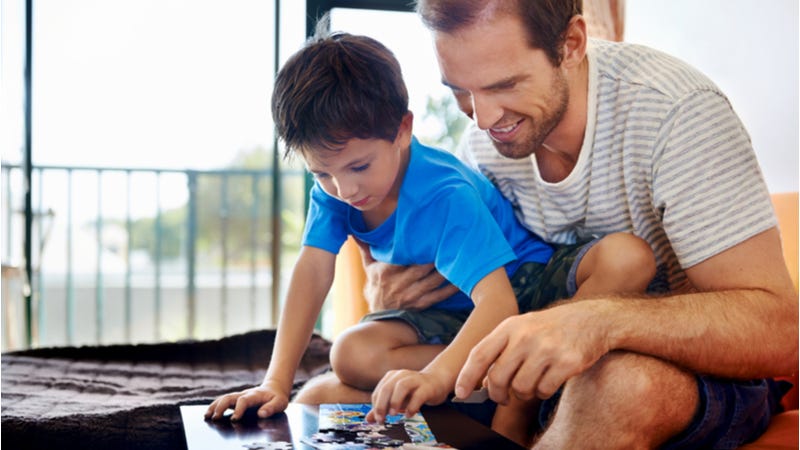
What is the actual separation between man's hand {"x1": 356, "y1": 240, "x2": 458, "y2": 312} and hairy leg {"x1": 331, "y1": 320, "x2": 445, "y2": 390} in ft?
0.26

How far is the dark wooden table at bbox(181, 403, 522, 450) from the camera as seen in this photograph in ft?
3.81

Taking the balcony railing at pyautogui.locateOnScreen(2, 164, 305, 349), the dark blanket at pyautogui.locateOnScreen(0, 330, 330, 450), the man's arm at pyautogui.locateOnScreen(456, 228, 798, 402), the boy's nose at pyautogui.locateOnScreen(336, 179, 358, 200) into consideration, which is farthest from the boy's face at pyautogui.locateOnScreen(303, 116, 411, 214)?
the balcony railing at pyautogui.locateOnScreen(2, 164, 305, 349)

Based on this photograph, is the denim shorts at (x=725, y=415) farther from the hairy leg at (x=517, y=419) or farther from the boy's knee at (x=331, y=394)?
the boy's knee at (x=331, y=394)

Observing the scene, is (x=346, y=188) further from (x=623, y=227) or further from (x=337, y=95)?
(x=623, y=227)

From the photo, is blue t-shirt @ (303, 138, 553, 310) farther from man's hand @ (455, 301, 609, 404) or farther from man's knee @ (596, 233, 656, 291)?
man's hand @ (455, 301, 609, 404)

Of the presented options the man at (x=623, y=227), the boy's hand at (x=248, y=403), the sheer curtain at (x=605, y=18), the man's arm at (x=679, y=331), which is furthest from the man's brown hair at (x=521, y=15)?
the sheer curtain at (x=605, y=18)

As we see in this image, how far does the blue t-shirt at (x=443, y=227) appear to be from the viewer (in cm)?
152

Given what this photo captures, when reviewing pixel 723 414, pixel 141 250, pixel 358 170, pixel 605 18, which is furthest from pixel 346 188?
pixel 141 250

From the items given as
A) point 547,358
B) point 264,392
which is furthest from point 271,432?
point 547,358

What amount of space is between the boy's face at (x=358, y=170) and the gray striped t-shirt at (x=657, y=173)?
351mm

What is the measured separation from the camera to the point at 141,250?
5.77 m

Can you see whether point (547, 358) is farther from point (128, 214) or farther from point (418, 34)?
A: point (128, 214)

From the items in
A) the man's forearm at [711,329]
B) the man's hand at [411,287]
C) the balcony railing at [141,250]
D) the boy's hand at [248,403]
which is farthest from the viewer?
the balcony railing at [141,250]

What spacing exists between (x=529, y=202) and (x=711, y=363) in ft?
2.10
